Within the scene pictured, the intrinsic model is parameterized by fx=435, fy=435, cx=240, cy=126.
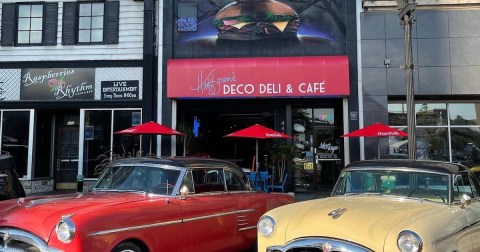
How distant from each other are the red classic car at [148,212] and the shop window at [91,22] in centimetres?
1017

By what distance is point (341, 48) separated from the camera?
14.8 meters

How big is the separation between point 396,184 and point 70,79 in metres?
13.0

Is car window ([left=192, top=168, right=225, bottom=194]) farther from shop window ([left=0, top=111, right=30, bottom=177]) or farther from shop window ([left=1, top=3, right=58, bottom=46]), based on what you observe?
shop window ([left=1, top=3, right=58, bottom=46])

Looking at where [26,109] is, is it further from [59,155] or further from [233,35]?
[233,35]

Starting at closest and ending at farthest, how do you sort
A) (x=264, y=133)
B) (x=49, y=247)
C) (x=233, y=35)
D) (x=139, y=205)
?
(x=49, y=247) < (x=139, y=205) < (x=264, y=133) < (x=233, y=35)

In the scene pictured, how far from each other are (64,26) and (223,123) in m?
6.66

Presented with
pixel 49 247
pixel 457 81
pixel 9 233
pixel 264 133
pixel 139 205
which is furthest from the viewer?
pixel 457 81

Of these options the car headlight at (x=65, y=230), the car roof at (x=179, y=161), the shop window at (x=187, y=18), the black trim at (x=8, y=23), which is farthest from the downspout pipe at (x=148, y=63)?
the car headlight at (x=65, y=230)

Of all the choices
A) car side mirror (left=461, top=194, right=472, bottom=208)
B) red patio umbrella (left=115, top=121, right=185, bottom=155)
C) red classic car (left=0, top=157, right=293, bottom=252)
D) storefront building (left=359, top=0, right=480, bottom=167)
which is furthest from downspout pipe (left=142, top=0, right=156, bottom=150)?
car side mirror (left=461, top=194, right=472, bottom=208)

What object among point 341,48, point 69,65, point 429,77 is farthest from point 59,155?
point 429,77

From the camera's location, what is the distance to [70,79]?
15352 mm

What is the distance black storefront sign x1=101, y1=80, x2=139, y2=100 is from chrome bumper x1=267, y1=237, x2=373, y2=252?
11.8 meters

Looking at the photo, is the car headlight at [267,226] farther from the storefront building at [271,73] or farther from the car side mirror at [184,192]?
the storefront building at [271,73]

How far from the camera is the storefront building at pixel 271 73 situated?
1439cm
